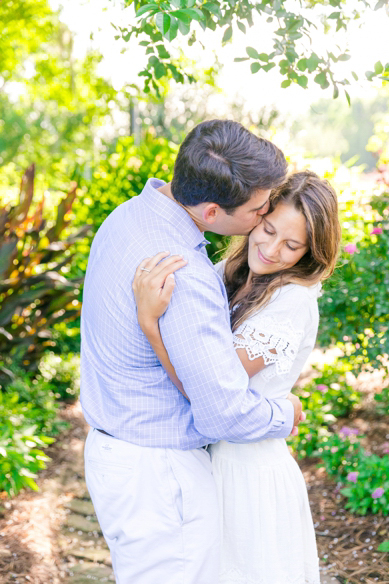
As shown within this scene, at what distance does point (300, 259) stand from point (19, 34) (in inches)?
291

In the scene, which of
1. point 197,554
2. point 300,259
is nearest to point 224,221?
point 300,259

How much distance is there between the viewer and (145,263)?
5.28ft

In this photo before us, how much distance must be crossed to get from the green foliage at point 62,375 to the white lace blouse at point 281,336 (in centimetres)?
328

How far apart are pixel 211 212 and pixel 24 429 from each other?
7.47ft

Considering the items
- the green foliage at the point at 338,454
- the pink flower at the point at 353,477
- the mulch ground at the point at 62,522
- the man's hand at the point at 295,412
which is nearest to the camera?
the man's hand at the point at 295,412

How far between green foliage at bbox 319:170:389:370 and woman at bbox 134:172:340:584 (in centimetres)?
151

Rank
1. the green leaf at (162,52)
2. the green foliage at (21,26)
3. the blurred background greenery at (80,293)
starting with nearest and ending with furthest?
1. the green leaf at (162,52)
2. the blurred background greenery at (80,293)
3. the green foliage at (21,26)

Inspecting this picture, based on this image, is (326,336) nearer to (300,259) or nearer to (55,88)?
(300,259)

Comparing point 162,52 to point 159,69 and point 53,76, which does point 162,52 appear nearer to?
point 159,69

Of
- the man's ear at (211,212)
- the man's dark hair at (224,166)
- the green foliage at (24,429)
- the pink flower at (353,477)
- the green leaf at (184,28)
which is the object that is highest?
the green leaf at (184,28)

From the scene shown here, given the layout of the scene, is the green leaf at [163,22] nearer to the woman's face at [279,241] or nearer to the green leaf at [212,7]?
the green leaf at [212,7]

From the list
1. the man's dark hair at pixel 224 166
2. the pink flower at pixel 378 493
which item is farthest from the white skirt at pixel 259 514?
the pink flower at pixel 378 493

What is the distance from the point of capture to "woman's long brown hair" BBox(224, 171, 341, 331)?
195 cm

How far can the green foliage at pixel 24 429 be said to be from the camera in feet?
9.80
